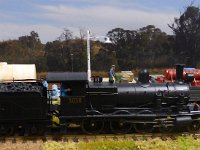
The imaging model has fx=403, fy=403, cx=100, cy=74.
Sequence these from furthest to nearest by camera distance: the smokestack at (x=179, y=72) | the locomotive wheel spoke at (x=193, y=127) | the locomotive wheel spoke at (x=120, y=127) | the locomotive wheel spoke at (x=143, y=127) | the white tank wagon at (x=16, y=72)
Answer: the white tank wagon at (x=16, y=72)
the smokestack at (x=179, y=72)
the locomotive wheel spoke at (x=193, y=127)
the locomotive wheel spoke at (x=143, y=127)
the locomotive wheel spoke at (x=120, y=127)

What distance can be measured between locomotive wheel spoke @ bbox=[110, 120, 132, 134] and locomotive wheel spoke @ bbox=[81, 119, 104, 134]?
44cm

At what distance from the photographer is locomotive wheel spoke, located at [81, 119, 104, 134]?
15536 millimetres

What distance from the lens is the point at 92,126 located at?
52.0 feet

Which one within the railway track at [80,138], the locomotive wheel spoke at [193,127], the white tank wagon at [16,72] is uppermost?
the white tank wagon at [16,72]

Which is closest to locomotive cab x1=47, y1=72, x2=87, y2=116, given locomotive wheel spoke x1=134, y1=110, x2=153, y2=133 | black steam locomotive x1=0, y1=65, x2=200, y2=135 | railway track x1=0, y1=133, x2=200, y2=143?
black steam locomotive x1=0, y1=65, x2=200, y2=135

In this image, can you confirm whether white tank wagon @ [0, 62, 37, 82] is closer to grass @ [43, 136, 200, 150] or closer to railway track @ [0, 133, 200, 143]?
railway track @ [0, 133, 200, 143]

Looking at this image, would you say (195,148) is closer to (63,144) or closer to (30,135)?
(63,144)

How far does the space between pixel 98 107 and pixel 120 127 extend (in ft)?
4.32

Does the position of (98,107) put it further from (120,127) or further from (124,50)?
(124,50)

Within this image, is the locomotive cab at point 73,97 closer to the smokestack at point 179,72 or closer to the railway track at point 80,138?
the railway track at point 80,138

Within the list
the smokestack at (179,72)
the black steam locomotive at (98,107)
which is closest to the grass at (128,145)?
the black steam locomotive at (98,107)

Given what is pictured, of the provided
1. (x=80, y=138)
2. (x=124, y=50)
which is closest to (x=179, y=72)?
(x=80, y=138)

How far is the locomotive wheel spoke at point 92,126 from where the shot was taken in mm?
15536

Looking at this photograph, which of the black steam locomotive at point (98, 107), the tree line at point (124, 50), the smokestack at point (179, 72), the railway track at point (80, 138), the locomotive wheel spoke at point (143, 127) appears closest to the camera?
the railway track at point (80, 138)
